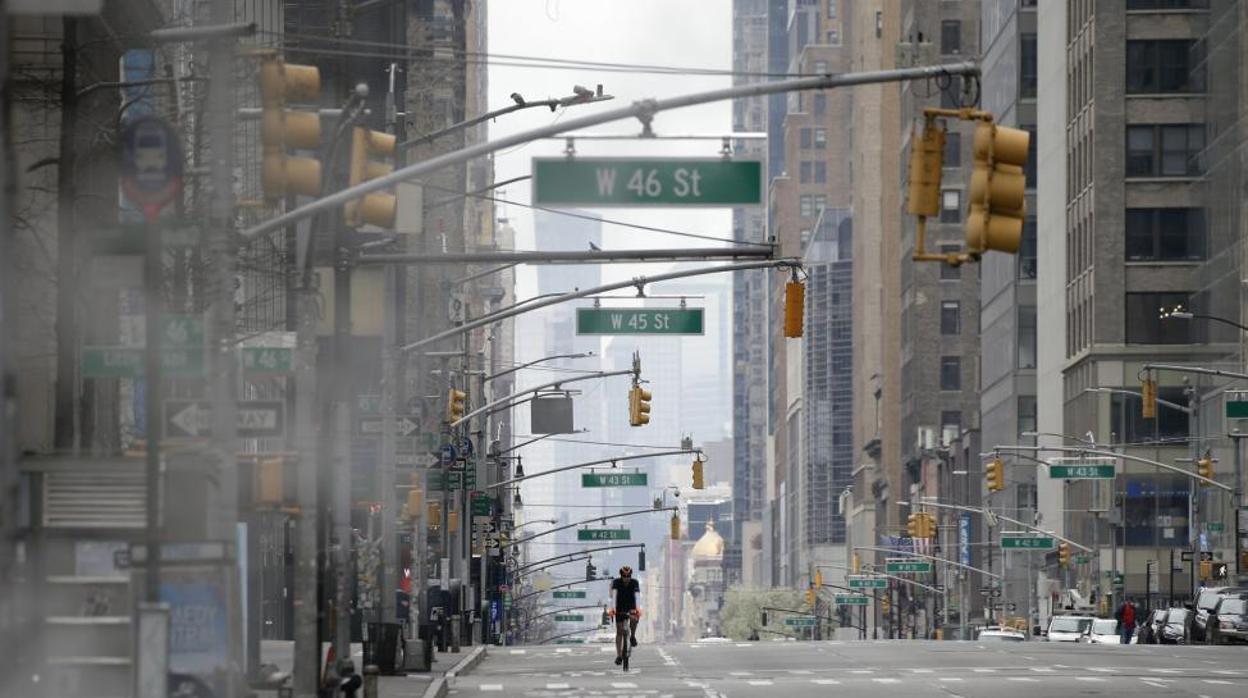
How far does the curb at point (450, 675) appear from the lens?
3472cm

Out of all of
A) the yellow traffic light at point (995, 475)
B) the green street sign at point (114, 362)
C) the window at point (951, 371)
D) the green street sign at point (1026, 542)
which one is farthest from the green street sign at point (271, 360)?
the window at point (951, 371)

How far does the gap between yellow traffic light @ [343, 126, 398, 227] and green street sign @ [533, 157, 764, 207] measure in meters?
2.01

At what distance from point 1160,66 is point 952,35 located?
181 feet

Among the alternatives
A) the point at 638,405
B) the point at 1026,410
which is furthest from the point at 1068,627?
the point at 1026,410

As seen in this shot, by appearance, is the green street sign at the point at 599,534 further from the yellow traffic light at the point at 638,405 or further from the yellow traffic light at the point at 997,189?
the yellow traffic light at the point at 997,189

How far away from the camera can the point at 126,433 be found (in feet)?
140

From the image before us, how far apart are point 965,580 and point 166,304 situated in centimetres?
12395

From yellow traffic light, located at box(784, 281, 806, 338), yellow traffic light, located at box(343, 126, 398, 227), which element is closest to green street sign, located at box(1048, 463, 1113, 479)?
yellow traffic light, located at box(784, 281, 806, 338)

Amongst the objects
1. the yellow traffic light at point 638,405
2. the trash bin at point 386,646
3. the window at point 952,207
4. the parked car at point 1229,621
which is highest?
the window at point 952,207

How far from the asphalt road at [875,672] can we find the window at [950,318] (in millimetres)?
116332

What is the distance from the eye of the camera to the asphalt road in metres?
35.8

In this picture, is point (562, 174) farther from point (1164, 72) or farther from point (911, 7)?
point (911, 7)

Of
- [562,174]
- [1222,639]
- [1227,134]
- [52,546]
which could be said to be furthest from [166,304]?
[1227,134]

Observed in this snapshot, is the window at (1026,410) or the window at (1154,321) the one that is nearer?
the window at (1154,321)
